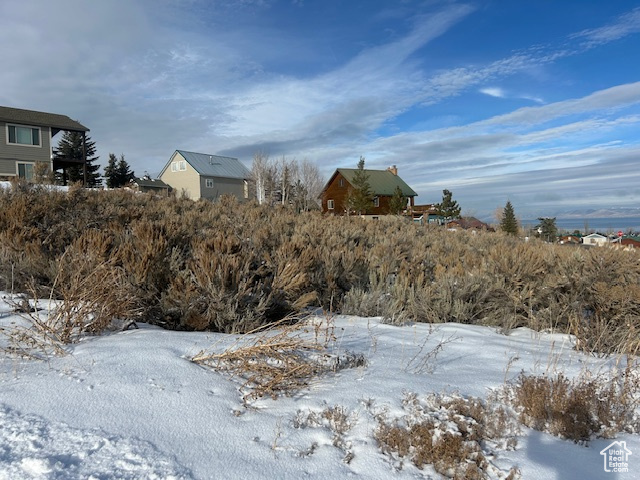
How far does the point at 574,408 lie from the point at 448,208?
45.8 meters

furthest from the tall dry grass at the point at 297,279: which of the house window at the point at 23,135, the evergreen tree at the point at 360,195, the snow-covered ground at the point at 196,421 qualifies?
the evergreen tree at the point at 360,195

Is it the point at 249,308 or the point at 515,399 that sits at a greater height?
the point at 249,308

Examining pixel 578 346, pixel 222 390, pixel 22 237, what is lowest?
pixel 578 346

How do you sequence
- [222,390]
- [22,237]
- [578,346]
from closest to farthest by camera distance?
1. [222,390]
2. [578,346]
3. [22,237]

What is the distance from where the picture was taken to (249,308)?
164 inches

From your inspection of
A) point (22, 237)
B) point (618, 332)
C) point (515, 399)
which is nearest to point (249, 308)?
point (515, 399)

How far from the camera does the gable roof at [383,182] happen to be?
2147 inches

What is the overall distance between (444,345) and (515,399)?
1.25 m

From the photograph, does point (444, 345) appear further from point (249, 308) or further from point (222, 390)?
point (222, 390)

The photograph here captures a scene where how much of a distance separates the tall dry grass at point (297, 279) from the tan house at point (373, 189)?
149ft

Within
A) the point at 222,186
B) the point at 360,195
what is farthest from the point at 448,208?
the point at 222,186

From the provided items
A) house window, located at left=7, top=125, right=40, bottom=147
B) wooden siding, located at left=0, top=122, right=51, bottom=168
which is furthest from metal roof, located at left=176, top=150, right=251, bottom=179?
house window, located at left=7, top=125, right=40, bottom=147

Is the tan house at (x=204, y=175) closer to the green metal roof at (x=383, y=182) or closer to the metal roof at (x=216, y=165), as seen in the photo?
the metal roof at (x=216, y=165)

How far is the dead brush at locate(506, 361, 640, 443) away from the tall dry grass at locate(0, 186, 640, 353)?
1.19 m
